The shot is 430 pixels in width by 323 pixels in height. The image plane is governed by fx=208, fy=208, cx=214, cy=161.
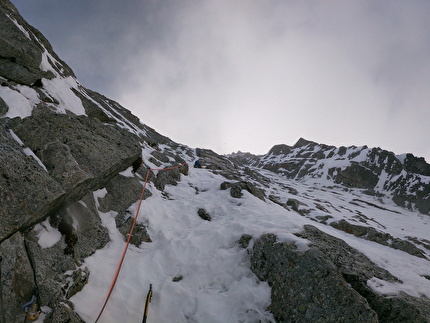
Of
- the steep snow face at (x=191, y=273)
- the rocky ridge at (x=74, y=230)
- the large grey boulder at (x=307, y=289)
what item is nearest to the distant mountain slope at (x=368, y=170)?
the steep snow face at (x=191, y=273)

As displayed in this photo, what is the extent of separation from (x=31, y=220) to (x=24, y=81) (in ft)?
39.4

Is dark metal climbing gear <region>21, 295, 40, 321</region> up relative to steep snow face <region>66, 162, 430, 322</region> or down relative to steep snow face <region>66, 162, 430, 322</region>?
down

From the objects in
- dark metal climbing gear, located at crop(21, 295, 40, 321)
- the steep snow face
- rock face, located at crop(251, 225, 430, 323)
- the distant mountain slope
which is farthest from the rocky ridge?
the distant mountain slope

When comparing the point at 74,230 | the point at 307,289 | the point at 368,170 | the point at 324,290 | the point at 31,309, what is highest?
the point at 368,170

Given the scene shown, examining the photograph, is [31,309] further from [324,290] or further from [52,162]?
[324,290]

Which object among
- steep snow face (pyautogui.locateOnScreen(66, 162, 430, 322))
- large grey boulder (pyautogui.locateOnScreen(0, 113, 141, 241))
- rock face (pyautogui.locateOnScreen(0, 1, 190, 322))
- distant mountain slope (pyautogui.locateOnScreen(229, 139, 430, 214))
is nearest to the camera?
rock face (pyautogui.locateOnScreen(0, 1, 190, 322))

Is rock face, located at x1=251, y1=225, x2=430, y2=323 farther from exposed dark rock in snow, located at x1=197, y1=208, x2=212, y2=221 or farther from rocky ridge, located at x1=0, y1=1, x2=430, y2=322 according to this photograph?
exposed dark rock in snow, located at x1=197, y1=208, x2=212, y2=221

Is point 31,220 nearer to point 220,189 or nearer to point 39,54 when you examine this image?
point 220,189

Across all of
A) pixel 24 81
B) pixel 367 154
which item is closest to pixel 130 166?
pixel 24 81

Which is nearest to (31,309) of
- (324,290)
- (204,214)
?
(324,290)

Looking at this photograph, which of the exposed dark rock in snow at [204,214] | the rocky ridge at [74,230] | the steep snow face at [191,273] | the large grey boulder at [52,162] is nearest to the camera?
the rocky ridge at [74,230]

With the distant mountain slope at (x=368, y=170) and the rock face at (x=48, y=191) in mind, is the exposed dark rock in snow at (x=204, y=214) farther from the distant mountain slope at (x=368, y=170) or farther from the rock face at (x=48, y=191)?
the distant mountain slope at (x=368, y=170)

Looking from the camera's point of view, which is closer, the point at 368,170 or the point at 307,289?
the point at 307,289

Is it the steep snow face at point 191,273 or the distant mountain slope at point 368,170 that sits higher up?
the distant mountain slope at point 368,170
